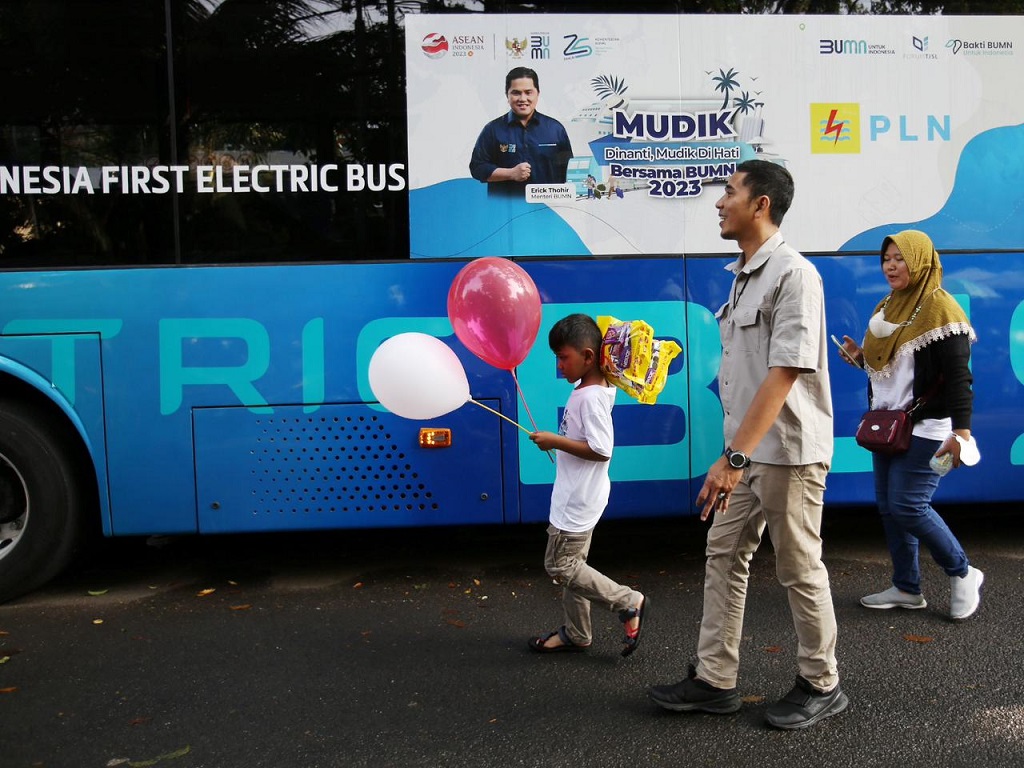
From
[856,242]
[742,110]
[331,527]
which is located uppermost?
[742,110]

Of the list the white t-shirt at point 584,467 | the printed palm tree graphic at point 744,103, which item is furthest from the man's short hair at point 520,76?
the white t-shirt at point 584,467

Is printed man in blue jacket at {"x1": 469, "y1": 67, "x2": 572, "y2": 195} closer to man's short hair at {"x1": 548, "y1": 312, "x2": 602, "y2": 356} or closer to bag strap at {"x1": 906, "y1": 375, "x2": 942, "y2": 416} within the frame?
man's short hair at {"x1": 548, "y1": 312, "x2": 602, "y2": 356}

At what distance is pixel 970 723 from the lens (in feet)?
11.5

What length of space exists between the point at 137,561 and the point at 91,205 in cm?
222

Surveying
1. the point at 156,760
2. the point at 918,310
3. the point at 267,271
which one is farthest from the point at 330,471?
the point at 918,310

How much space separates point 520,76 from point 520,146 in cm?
36

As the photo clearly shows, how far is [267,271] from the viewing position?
4.94 metres

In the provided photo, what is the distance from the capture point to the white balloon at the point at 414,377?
154 inches

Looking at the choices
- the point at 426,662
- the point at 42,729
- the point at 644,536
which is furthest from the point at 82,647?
the point at 644,536

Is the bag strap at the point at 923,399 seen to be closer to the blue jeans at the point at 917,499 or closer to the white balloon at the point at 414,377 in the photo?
the blue jeans at the point at 917,499

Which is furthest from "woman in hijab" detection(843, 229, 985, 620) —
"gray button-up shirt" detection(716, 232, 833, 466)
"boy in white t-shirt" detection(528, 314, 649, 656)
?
"boy in white t-shirt" detection(528, 314, 649, 656)

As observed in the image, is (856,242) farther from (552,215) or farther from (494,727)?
(494,727)

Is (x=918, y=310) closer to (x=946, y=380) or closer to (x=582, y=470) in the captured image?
(x=946, y=380)

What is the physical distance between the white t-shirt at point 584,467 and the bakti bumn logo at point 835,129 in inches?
83.6
